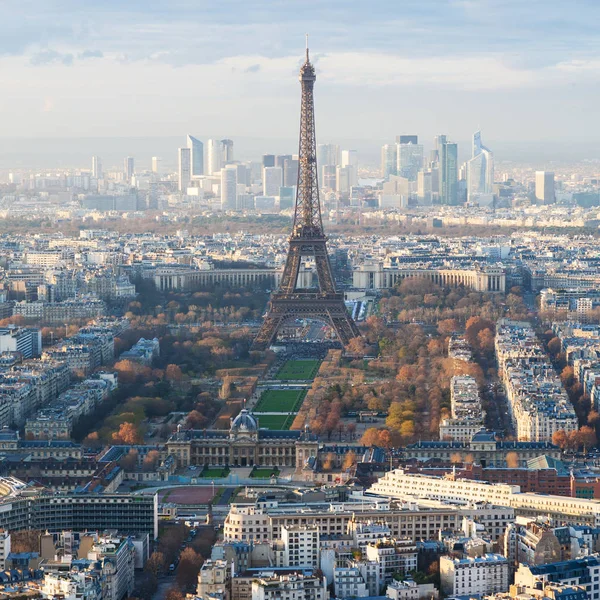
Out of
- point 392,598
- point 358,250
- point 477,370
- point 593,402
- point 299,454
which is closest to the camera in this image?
point 392,598

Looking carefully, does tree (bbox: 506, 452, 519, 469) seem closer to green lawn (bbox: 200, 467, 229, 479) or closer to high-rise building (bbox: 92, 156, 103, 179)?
green lawn (bbox: 200, 467, 229, 479)

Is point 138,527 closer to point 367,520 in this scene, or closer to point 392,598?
point 367,520

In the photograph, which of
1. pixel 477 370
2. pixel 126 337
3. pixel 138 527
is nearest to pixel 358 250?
pixel 126 337

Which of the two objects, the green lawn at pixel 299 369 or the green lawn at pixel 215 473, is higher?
the green lawn at pixel 299 369

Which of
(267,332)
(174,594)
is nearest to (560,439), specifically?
(174,594)

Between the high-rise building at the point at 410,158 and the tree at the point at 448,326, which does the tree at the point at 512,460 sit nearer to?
the tree at the point at 448,326

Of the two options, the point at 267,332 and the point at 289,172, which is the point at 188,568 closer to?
the point at 267,332

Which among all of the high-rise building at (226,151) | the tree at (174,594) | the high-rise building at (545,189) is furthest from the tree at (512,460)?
the high-rise building at (226,151)
